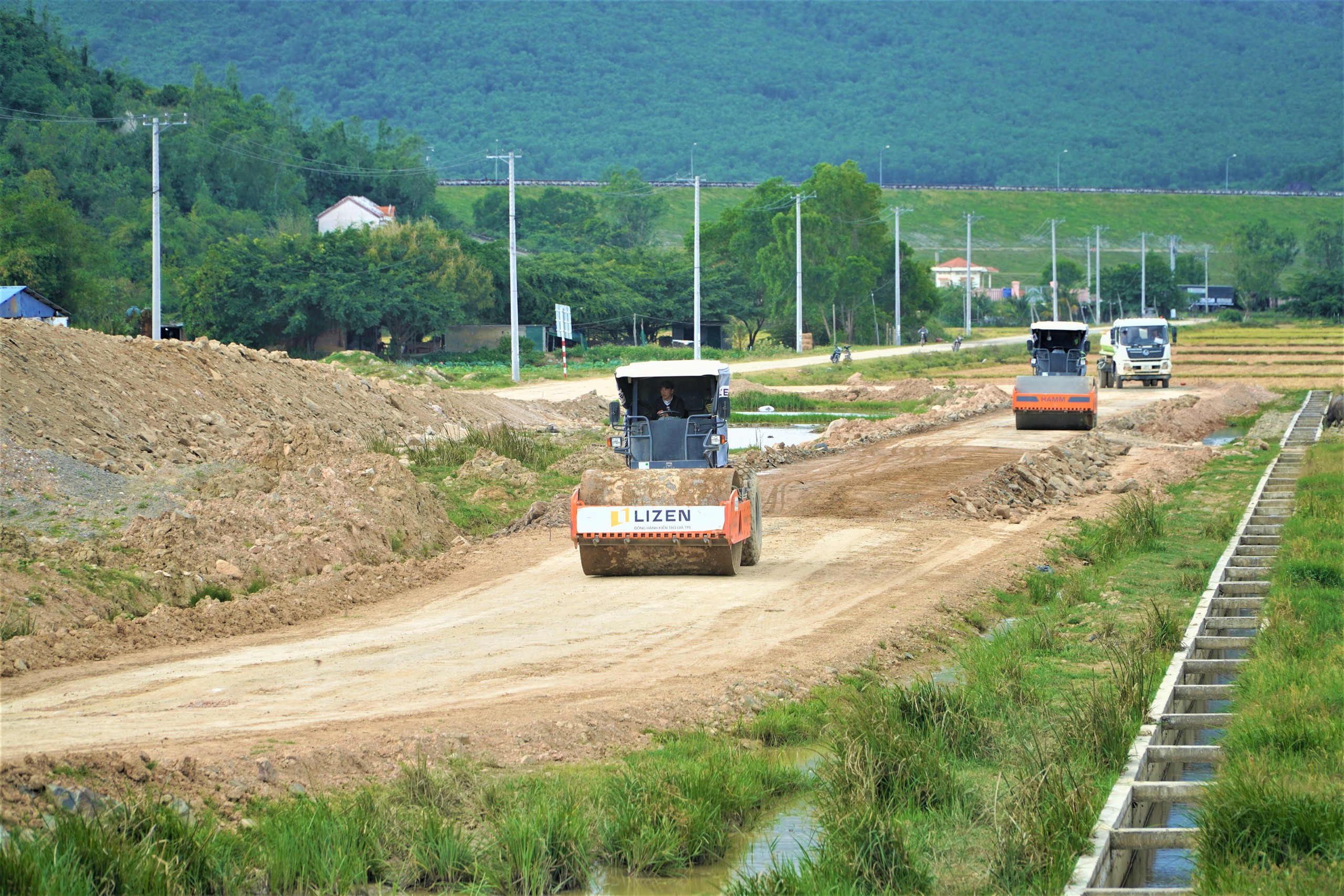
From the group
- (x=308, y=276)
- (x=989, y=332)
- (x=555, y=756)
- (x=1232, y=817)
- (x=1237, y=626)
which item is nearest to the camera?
(x=1232, y=817)

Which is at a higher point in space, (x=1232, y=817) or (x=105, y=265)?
(x=105, y=265)

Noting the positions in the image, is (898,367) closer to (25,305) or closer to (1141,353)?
(1141,353)

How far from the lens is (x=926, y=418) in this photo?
148 feet

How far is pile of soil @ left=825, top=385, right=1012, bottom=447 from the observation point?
1576 inches

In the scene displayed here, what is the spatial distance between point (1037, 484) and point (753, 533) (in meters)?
10.4

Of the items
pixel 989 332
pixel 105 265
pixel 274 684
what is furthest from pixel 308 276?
pixel 274 684

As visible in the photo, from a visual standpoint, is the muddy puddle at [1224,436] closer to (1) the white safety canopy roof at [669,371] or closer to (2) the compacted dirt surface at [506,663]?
(2) the compacted dirt surface at [506,663]

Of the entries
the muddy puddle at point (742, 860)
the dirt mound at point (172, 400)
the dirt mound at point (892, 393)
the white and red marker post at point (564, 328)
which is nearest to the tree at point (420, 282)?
the white and red marker post at point (564, 328)

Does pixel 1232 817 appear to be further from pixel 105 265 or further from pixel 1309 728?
pixel 105 265

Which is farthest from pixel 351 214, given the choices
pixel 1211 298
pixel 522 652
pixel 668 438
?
pixel 522 652

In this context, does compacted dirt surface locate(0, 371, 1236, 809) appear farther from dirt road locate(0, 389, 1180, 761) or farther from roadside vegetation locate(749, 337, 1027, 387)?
roadside vegetation locate(749, 337, 1027, 387)

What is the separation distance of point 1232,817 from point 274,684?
328 inches

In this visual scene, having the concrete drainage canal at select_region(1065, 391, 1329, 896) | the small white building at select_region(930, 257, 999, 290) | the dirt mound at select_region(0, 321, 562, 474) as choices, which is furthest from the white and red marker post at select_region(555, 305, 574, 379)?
the small white building at select_region(930, 257, 999, 290)

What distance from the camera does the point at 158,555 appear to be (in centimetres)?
1753
